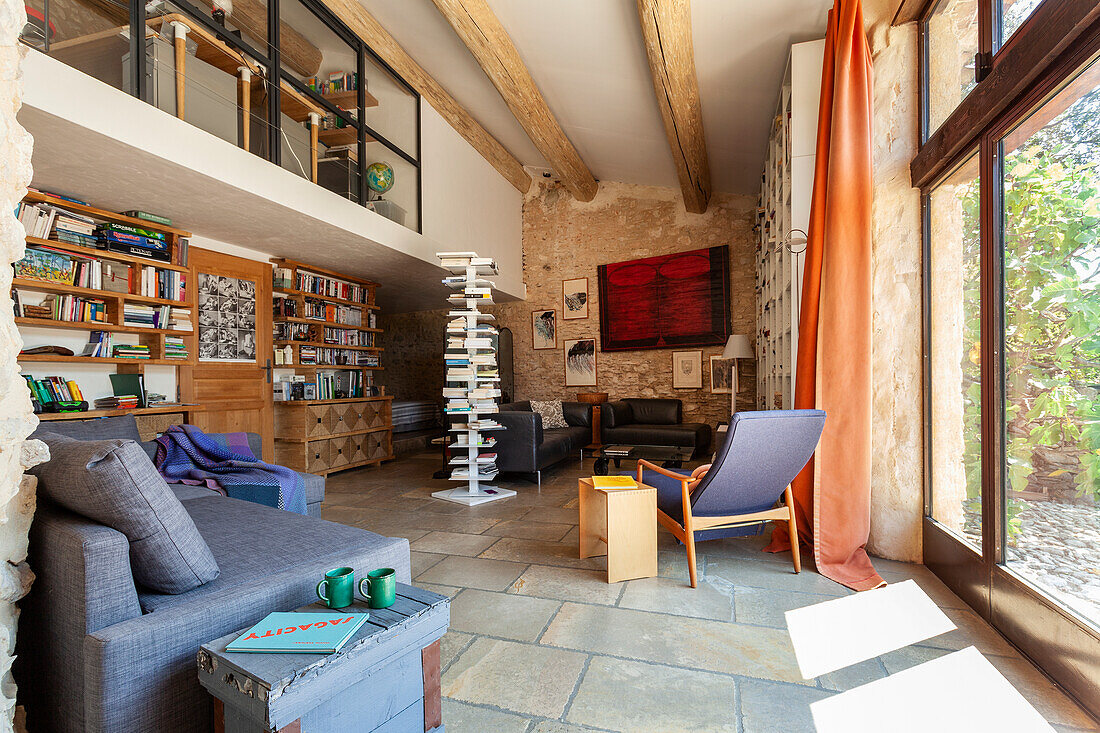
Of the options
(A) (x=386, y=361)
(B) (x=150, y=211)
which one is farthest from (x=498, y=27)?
(A) (x=386, y=361)

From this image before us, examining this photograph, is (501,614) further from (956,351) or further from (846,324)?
(956,351)

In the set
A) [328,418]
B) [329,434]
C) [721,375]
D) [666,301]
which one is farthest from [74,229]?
[721,375]

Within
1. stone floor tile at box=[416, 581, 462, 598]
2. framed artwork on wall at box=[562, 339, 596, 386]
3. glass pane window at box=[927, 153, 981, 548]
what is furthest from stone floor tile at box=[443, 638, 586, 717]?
framed artwork on wall at box=[562, 339, 596, 386]

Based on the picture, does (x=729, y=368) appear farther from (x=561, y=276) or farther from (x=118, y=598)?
(x=118, y=598)

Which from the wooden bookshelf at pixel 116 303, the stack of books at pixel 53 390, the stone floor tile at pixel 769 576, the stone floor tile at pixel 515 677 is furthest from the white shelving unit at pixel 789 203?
the stack of books at pixel 53 390

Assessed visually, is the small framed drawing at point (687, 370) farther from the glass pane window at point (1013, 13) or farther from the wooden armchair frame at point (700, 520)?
the glass pane window at point (1013, 13)

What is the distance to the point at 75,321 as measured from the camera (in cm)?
390

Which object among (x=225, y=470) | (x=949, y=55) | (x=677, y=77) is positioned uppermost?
(x=677, y=77)

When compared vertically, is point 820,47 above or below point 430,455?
above

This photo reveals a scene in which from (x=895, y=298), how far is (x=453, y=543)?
3.05 m

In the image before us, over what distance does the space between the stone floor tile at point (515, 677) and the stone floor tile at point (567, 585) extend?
→ 0.51m

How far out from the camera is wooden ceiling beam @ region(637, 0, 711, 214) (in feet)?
12.1

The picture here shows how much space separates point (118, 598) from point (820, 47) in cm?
473

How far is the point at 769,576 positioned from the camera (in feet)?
9.08
